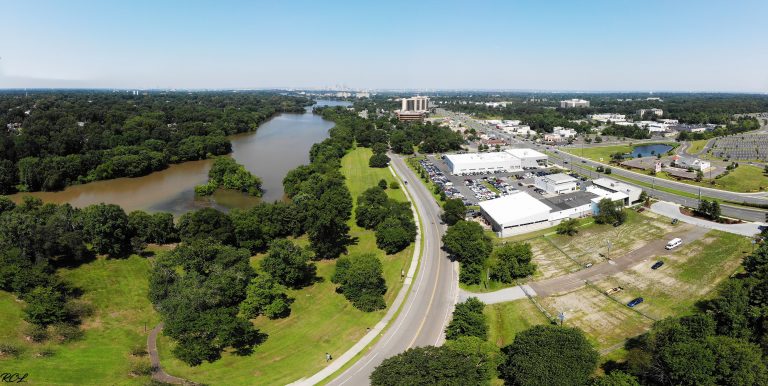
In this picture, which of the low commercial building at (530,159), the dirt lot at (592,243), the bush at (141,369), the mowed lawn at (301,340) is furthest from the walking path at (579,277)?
the low commercial building at (530,159)

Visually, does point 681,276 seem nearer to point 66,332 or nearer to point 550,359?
point 550,359

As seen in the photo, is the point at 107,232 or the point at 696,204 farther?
the point at 696,204

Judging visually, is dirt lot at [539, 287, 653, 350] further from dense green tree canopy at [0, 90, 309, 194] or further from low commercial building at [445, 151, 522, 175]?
dense green tree canopy at [0, 90, 309, 194]

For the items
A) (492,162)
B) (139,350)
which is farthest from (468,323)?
(492,162)

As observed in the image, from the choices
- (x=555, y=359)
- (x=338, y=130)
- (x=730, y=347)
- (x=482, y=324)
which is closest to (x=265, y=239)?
(x=482, y=324)

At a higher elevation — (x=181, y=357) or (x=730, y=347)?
(x=730, y=347)

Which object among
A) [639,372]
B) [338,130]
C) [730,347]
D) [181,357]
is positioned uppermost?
[338,130]

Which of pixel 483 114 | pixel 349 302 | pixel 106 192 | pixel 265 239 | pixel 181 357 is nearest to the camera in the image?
pixel 181 357

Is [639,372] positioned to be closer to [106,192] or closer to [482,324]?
[482,324]
